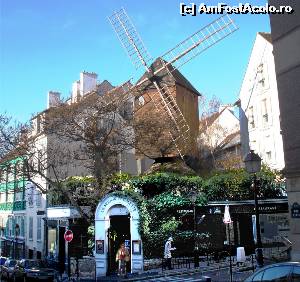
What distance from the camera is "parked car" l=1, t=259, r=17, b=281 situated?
3044 cm

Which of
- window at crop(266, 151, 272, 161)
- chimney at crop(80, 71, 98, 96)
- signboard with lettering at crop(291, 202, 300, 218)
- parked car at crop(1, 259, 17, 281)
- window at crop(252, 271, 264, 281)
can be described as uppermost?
chimney at crop(80, 71, 98, 96)

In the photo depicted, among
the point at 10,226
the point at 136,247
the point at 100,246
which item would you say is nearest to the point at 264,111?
the point at 136,247

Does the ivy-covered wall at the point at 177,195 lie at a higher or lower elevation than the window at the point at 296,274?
higher

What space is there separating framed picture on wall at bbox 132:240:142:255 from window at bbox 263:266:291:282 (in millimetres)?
15180

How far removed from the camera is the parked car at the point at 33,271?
27.3 m

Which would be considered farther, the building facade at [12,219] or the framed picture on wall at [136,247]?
the building facade at [12,219]

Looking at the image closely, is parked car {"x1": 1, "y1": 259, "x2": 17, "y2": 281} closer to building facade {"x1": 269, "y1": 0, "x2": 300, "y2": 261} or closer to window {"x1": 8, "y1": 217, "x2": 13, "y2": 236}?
window {"x1": 8, "y1": 217, "x2": 13, "y2": 236}

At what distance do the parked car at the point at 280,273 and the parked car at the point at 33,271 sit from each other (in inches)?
747

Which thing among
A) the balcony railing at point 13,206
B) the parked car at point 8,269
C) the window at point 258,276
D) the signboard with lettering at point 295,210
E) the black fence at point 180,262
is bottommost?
the parked car at point 8,269

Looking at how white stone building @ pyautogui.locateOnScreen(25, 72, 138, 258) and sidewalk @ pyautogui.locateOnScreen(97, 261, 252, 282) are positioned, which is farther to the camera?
white stone building @ pyautogui.locateOnScreen(25, 72, 138, 258)

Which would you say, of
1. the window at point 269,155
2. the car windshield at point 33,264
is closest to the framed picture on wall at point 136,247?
the car windshield at point 33,264

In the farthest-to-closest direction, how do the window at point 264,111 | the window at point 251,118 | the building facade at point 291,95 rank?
the window at point 251,118
the window at point 264,111
the building facade at point 291,95

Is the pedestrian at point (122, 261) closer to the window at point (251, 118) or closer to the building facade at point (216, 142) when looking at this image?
the building facade at point (216, 142)

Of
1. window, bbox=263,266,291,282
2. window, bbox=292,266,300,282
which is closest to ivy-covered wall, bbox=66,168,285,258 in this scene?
window, bbox=263,266,291,282
